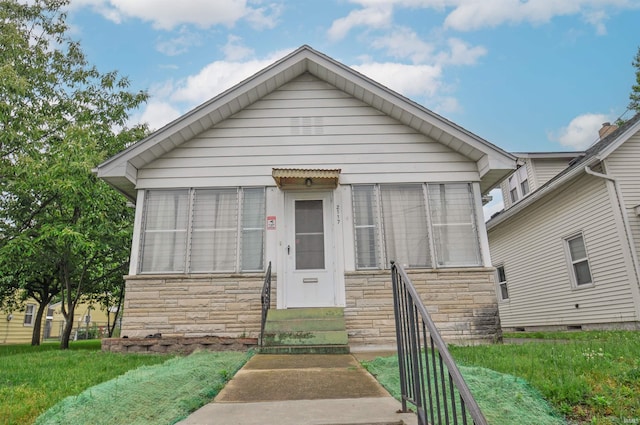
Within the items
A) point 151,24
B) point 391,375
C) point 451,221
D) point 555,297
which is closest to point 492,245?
point 555,297

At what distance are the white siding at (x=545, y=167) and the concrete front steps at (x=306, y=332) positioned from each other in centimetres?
1023

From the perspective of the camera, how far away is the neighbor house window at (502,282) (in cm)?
1427

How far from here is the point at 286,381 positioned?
3619mm

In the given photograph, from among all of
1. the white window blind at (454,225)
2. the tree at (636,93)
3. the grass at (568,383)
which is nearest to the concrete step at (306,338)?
the grass at (568,383)

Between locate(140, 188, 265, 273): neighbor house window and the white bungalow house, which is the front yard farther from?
locate(140, 188, 265, 273): neighbor house window

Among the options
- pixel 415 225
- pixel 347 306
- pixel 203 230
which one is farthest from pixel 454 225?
pixel 203 230

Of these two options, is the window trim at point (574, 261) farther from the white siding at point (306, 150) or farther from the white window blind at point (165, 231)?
the white window blind at point (165, 231)

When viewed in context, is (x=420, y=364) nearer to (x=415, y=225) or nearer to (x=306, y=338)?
(x=306, y=338)

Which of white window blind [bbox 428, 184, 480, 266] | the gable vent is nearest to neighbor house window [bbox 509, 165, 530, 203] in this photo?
white window blind [bbox 428, 184, 480, 266]

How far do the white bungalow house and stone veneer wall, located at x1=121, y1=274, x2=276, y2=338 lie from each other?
2 centimetres

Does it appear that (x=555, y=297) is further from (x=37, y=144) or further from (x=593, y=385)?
(x=37, y=144)

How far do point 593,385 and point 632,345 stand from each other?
2.17m

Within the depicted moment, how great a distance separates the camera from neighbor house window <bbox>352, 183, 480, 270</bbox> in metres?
7.07

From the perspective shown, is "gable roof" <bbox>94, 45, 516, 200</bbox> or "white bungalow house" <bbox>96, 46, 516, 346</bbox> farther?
"gable roof" <bbox>94, 45, 516, 200</bbox>
